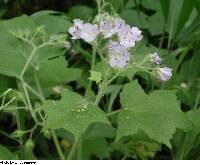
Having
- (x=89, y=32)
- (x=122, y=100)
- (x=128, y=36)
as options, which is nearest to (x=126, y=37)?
(x=128, y=36)

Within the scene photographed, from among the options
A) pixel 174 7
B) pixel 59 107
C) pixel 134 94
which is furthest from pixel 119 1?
pixel 59 107

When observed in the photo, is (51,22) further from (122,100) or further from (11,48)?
(122,100)

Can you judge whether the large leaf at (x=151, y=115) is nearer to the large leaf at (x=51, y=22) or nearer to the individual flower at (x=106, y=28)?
the individual flower at (x=106, y=28)

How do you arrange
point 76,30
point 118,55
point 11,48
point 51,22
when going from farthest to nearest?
point 51,22
point 11,48
point 76,30
point 118,55

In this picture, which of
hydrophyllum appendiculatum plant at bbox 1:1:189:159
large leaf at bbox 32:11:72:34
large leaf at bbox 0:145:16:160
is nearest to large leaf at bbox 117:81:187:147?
hydrophyllum appendiculatum plant at bbox 1:1:189:159

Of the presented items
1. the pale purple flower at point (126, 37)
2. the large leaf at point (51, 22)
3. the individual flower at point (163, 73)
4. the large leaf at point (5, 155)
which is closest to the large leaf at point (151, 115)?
the individual flower at point (163, 73)

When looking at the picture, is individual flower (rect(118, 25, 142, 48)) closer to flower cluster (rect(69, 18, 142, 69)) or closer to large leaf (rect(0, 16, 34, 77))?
flower cluster (rect(69, 18, 142, 69))

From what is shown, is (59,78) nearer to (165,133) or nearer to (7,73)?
(7,73)
